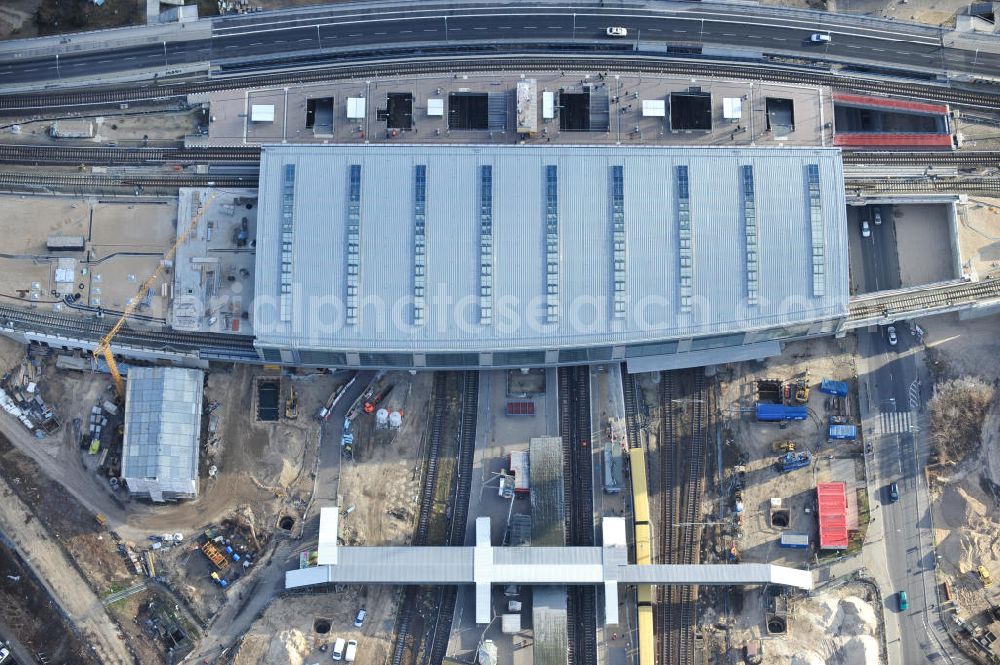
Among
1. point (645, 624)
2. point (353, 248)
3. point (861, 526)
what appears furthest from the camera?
point (861, 526)

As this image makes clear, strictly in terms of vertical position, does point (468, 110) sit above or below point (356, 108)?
above

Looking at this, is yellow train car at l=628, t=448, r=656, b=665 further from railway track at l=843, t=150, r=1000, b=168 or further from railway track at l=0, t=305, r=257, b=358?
railway track at l=0, t=305, r=257, b=358

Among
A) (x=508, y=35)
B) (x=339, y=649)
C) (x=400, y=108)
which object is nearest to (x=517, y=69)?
(x=508, y=35)

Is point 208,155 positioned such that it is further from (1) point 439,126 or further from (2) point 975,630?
(2) point 975,630

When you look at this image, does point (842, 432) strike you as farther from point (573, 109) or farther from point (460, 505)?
point (573, 109)

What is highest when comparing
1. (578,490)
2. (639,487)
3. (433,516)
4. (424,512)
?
(639,487)

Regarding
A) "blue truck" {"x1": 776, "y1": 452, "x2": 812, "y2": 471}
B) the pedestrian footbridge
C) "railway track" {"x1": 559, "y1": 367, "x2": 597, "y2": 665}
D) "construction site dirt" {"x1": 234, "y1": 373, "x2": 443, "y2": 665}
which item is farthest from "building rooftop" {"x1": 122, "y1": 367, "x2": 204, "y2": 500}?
"blue truck" {"x1": 776, "y1": 452, "x2": 812, "y2": 471}

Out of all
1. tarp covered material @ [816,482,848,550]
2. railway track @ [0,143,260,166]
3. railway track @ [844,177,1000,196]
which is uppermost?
railway track @ [0,143,260,166]

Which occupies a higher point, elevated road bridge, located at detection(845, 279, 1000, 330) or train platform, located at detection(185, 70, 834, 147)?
train platform, located at detection(185, 70, 834, 147)
